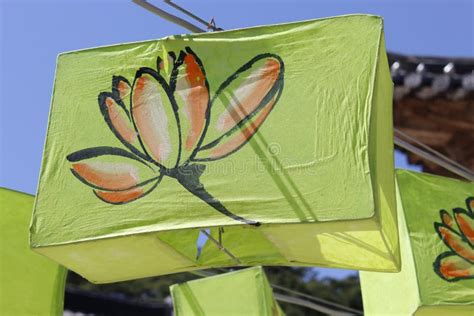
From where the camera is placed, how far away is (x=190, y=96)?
3.84m

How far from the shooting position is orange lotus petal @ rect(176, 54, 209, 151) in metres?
3.77

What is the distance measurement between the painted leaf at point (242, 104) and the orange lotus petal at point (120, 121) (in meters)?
0.37

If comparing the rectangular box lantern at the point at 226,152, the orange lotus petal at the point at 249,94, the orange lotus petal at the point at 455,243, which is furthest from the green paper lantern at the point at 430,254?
the orange lotus petal at the point at 249,94

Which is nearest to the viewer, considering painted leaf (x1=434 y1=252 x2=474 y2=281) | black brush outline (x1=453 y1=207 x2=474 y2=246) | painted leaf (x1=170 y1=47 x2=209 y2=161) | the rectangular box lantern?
the rectangular box lantern

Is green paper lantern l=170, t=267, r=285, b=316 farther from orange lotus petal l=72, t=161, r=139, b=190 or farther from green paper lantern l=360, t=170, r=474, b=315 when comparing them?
orange lotus petal l=72, t=161, r=139, b=190

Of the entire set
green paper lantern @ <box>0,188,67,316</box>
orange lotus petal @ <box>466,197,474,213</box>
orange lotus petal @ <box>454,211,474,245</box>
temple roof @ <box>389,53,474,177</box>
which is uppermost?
temple roof @ <box>389,53,474,177</box>

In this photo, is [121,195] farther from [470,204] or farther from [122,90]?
[470,204]

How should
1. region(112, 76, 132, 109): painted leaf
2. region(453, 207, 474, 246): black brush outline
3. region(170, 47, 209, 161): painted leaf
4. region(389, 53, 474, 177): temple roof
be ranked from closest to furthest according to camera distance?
region(170, 47, 209, 161): painted leaf
region(112, 76, 132, 109): painted leaf
region(453, 207, 474, 246): black brush outline
region(389, 53, 474, 177): temple roof

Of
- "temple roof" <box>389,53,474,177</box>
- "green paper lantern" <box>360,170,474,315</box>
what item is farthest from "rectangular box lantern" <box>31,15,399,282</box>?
"temple roof" <box>389,53,474,177</box>

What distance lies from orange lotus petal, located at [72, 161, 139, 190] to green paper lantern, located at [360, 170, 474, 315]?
1.80 m

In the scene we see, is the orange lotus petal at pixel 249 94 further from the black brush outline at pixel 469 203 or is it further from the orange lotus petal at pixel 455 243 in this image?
the black brush outline at pixel 469 203

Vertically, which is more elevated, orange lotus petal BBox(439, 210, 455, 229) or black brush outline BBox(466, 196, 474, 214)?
black brush outline BBox(466, 196, 474, 214)

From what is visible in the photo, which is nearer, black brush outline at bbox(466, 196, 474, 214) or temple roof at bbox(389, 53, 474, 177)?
black brush outline at bbox(466, 196, 474, 214)

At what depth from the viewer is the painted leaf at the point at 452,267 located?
15.5 ft
